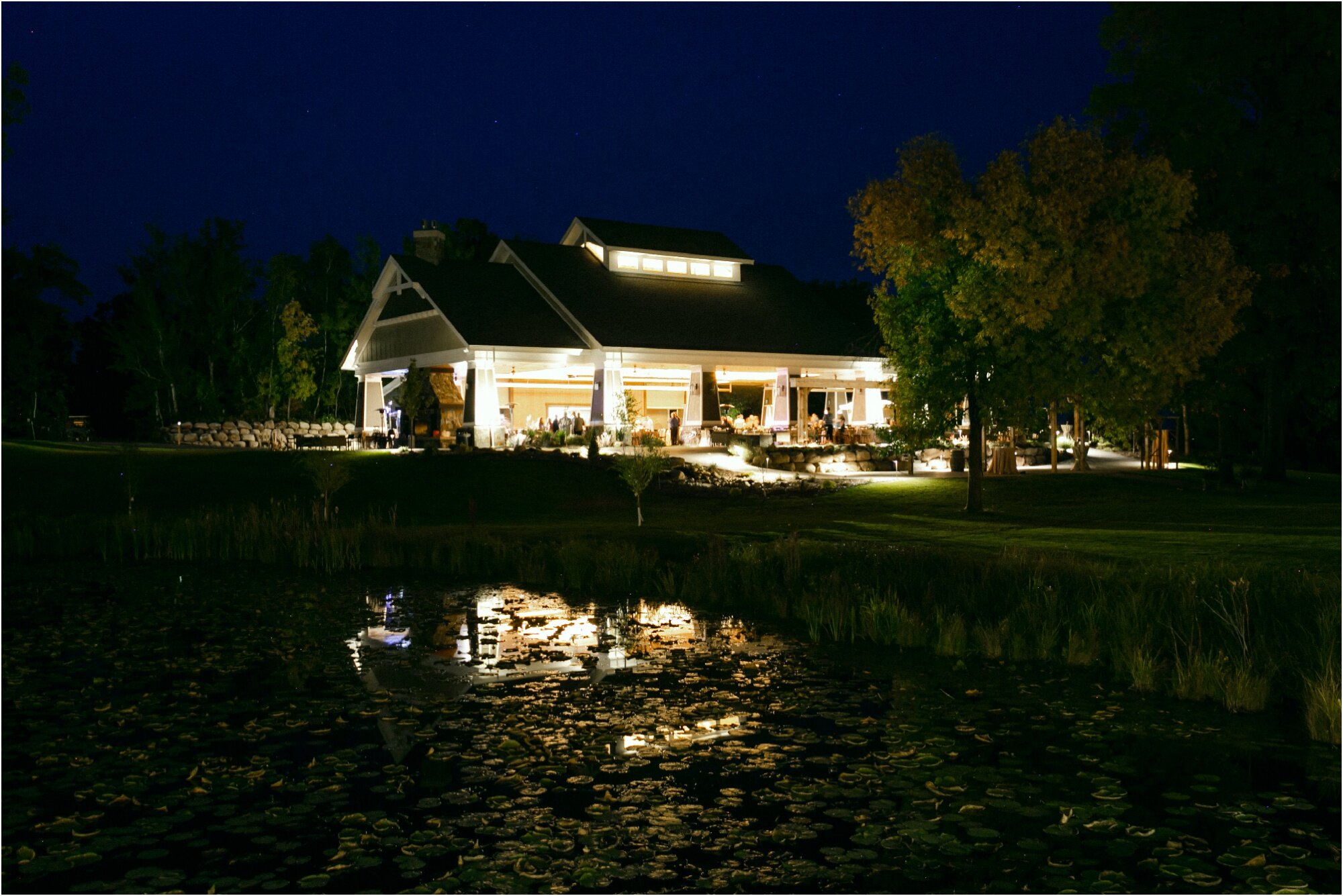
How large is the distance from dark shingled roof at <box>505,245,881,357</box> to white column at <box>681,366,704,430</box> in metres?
1.28

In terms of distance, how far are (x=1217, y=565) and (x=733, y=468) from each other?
19.2m

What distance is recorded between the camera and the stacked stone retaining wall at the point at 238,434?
41875 mm

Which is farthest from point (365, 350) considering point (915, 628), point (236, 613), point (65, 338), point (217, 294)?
point (915, 628)

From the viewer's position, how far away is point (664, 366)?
128 ft

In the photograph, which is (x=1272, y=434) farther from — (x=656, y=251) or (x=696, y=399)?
(x=656, y=251)

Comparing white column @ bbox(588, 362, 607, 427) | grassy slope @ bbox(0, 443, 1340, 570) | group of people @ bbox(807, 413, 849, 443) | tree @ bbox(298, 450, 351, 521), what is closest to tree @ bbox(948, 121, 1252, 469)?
grassy slope @ bbox(0, 443, 1340, 570)

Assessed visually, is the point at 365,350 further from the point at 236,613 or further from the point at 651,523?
the point at 236,613

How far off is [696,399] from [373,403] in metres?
13.3

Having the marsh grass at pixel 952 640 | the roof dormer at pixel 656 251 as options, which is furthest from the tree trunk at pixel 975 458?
the roof dormer at pixel 656 251

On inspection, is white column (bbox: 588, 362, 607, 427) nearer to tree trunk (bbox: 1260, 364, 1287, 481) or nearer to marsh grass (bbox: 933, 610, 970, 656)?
tree trunk (bbox: 1260, 364, 1287, 481)

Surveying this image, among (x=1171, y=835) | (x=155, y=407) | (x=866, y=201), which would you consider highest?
(x=866, y=201)

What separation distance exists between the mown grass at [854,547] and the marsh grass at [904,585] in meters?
0.03

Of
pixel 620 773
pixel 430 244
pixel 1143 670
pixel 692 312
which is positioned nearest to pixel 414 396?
pixel 430 244

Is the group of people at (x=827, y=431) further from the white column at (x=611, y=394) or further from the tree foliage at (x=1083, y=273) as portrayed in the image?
the tree foliage at (x=1083, y=273)
